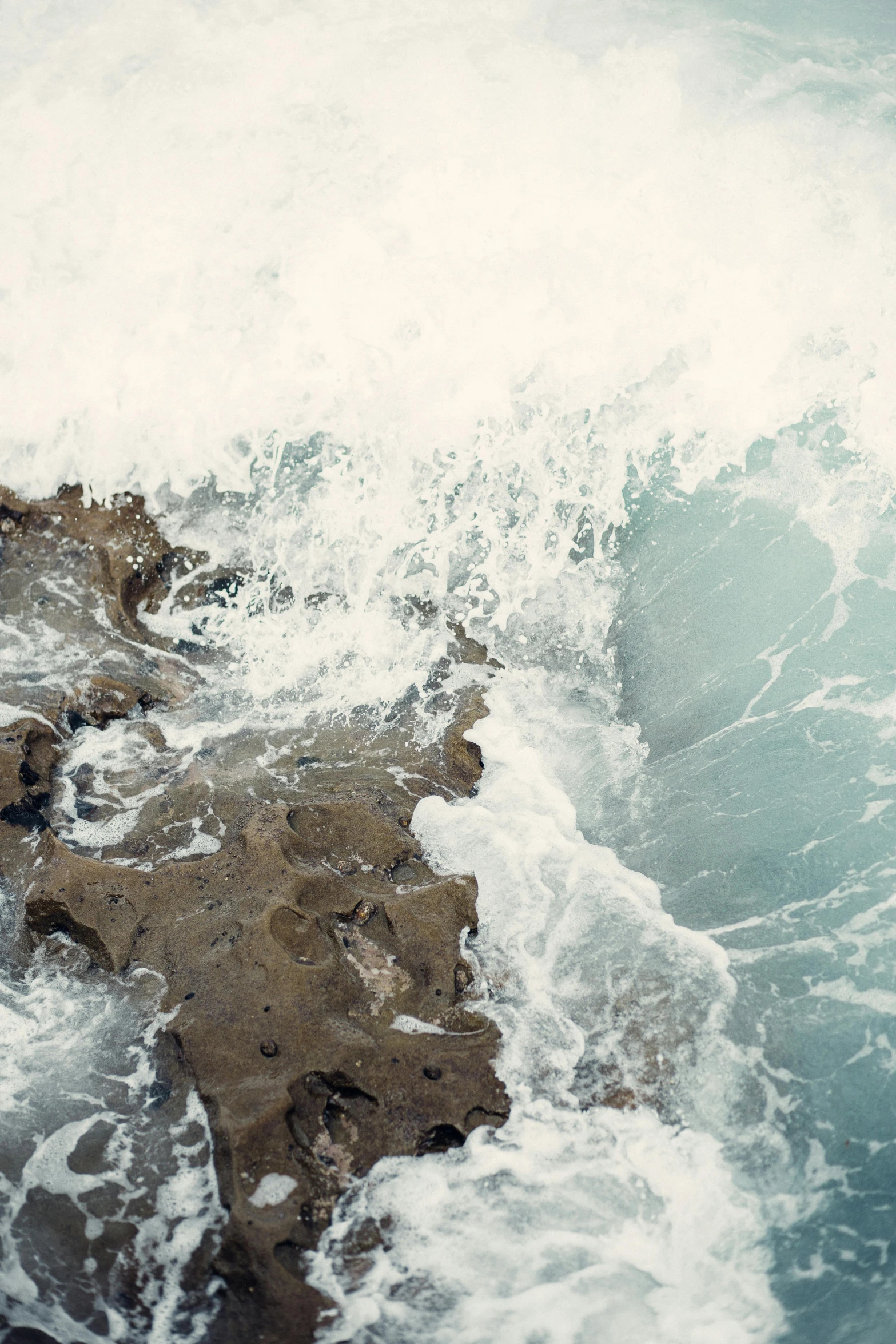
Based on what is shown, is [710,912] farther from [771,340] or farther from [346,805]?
[771,340]

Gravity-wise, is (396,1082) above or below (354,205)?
below

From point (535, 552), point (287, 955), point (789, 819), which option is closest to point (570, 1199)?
point (287, 955)

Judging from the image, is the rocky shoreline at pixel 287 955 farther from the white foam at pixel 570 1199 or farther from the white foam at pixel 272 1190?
the white foam at pixel 570 1199

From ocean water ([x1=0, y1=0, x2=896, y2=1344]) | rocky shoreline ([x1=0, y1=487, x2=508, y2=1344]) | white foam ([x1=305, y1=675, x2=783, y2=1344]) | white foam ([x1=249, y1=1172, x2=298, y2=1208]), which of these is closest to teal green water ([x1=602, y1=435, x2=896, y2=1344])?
ocean water ([x1=0, y1=0, x2=896, y2=1344])

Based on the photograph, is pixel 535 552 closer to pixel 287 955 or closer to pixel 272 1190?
pixel 287 955

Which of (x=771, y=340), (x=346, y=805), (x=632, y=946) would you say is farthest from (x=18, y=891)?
(x=771, y=340)

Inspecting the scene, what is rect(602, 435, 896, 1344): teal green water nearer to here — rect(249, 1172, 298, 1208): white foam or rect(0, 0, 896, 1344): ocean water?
rect(0, 0, 896, 1344): ocean water

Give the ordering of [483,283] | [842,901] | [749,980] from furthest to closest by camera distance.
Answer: [483,283] → [842,901] → [749,980]
